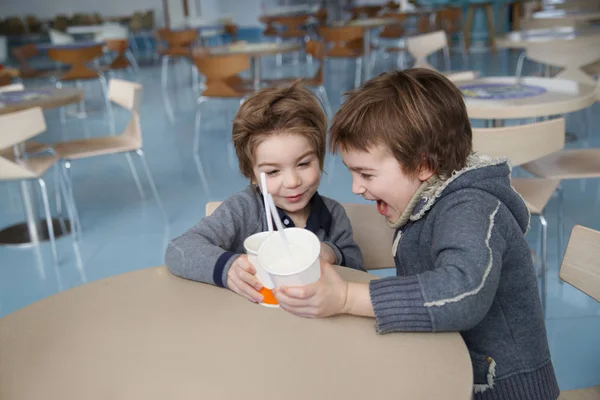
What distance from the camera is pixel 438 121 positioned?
94 centimetres

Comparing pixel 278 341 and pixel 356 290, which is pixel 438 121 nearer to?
pixel 356 290

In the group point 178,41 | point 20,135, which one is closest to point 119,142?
point 20,135

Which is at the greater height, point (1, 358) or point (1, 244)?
point (1, 358)

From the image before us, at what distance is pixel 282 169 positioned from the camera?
4.23 ft

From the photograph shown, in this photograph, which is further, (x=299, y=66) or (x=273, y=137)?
(x=299, y=66)

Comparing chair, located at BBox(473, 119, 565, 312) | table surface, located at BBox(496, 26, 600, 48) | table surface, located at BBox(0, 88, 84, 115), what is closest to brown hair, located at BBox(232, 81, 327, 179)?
chair, located at BBox(473, 119, 565, 312)

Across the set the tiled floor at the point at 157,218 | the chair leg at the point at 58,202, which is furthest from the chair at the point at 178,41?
the chair leg at the point at 58,202

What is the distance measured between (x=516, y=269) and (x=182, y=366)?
55 centimetres

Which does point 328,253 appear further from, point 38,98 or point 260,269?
point 38,98

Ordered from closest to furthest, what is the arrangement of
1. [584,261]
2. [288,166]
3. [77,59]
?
1. [584,261]
2. [288,166]
3. [77,59]

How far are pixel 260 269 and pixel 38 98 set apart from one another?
2.80 m

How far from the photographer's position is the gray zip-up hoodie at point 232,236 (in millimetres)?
1010

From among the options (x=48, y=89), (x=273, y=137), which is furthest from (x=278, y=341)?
(x=48, y=89)

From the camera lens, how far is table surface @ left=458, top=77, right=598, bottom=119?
2.31 m
